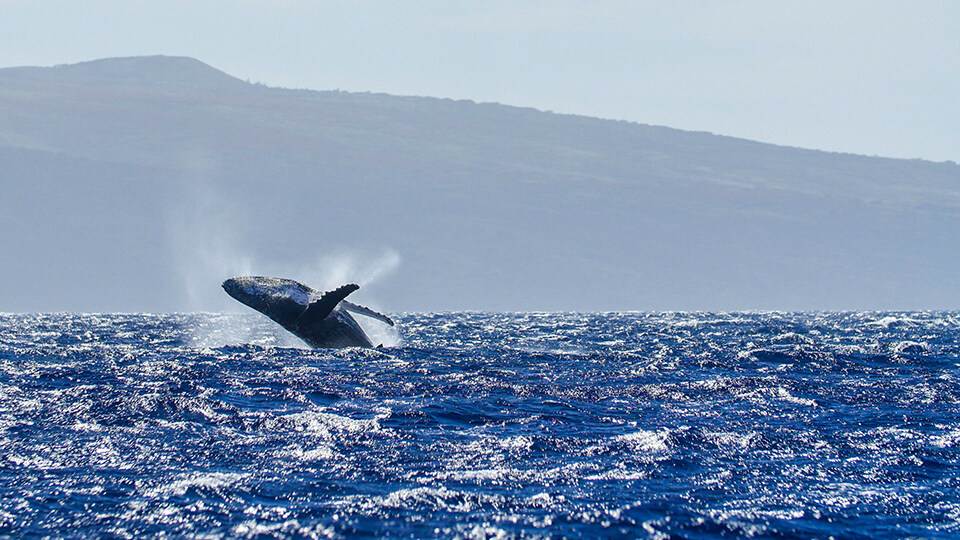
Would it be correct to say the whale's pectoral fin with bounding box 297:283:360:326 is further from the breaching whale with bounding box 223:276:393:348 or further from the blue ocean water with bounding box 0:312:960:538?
the blue ocean water with bounding box 0:312:960:538

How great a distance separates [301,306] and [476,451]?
18527 mm

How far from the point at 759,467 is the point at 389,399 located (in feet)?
29.6

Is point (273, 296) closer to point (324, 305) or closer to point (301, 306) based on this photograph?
point (301, 306)

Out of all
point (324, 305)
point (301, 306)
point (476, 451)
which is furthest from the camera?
point (301, 306)

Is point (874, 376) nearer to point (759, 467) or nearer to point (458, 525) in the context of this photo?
point (759, 467)

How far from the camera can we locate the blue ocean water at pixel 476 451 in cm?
1226

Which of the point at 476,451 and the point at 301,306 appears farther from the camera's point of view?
the point at 301,306

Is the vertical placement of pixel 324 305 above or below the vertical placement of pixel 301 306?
above

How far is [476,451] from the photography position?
1622 centimetres

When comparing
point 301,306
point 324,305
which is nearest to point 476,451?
point 324,305

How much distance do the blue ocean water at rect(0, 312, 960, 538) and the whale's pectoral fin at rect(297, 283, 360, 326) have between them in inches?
132

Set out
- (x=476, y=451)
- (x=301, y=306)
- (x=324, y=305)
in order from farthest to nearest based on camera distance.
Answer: (x=301, y=306) → (x=324, y=305) → (x=476, y=451)

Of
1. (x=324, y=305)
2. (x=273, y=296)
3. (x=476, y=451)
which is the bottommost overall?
(x=324, y=305)

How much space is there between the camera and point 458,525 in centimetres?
1202
